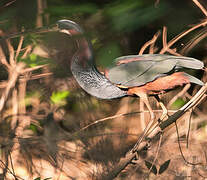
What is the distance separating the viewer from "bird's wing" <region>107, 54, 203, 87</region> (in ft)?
3.58

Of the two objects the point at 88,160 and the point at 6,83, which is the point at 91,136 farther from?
the point at 6,83

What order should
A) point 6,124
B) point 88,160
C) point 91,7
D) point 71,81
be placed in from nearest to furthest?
point 91,7
point 88,160
point 71,81
point 6,124

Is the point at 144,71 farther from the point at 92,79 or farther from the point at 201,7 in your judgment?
the point at 201,7

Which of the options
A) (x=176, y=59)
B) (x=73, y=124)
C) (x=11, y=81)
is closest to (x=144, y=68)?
(x=176, y=59)

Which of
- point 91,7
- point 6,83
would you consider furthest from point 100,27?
point 6,83

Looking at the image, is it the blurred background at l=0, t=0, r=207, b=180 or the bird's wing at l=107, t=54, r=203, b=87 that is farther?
the blurred background at l=0, t=0, r=207, b=180

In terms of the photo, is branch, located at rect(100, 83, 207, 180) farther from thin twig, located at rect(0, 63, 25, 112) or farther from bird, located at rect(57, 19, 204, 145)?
thin twig, located at rect(0, 63, 25, 112)

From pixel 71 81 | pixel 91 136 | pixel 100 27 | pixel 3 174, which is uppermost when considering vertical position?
pixel 100 27

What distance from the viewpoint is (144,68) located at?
1.12 meters

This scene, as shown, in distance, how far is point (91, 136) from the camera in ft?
5.77

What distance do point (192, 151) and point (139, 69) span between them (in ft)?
2.77

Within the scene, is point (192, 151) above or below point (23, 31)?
below

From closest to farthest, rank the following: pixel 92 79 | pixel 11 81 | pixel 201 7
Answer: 1. pixel 92 79
2. pixel 201 7
3. pixel 11 81

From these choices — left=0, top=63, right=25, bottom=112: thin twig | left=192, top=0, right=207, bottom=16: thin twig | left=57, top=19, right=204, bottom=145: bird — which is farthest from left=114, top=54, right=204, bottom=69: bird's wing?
left=0, top=63, right=25, bottom=112: thin twig
